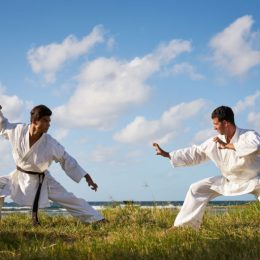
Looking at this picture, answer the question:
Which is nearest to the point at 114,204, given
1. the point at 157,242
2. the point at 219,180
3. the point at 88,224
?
the point at 88,224

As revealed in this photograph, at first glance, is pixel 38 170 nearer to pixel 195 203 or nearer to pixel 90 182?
pixel 90 182

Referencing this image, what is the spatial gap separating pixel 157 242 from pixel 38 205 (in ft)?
10.7

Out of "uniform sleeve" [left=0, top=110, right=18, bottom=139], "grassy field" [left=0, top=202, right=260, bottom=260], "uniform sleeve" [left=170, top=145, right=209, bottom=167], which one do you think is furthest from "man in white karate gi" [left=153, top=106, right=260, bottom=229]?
"uniform sleeve" [left=0, top=110, right=18, bottom=139]

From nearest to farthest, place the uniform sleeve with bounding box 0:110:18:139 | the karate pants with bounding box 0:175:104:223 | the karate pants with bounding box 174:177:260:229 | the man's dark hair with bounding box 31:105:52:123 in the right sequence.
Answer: the karate pants with bounding box 174:177:260:229
the man's dark hair with bounding box 31:105:52:123
the uniform sleeve with bounding box 0:110:18:139
the karate pants with bounding box 0:175:104:223

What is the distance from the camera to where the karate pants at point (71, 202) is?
8781 mm

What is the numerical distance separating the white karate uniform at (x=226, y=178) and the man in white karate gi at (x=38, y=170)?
1618 mm

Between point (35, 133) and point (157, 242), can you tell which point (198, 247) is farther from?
point (35, 133)

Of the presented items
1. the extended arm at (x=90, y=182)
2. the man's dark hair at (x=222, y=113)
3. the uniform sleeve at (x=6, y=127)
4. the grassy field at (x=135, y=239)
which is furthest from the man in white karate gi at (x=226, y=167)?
the uniform sleeve at (x=6, y=127)

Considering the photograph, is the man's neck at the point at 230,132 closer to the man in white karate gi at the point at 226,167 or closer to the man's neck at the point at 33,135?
the man in white karate gi at the point at 226,167

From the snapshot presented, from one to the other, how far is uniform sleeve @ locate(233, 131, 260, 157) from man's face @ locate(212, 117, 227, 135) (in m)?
0.24

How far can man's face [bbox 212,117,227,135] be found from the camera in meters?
7.31

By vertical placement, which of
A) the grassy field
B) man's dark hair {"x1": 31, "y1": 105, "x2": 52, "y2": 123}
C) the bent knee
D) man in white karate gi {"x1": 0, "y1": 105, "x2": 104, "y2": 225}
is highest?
man's dark hair {"x1": 31, "y1": 105, "x2": 52, "y2": 123}

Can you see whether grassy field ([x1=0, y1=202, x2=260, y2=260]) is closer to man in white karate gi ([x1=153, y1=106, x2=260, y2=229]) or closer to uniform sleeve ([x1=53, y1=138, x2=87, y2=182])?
man in white karate gi ([x1=153, y1=106, x2=260, y2=229])

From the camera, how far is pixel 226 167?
7613 mm
